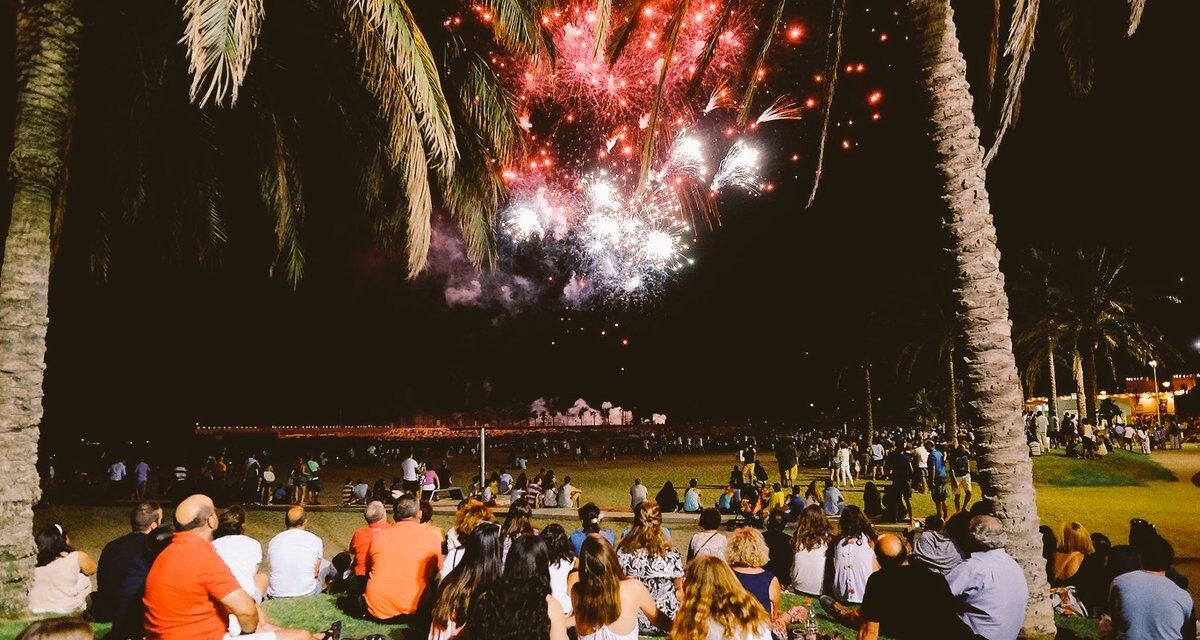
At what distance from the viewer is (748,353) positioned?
258 feet

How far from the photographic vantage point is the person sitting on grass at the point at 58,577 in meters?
7.19

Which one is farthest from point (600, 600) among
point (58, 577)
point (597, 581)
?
point (58, 577)

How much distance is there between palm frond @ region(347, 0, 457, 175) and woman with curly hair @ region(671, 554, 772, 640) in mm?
5080

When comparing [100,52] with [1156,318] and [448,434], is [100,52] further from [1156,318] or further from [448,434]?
[1156,318]

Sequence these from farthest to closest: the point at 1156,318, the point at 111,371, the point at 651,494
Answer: the point at 1156,318
the point at 111,371
the point at 651,494

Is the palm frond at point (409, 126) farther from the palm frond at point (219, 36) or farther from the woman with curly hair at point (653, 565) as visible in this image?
the woman with curly hair at point (653, 565)

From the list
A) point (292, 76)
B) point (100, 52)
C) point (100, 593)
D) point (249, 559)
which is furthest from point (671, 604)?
point (100, 52)

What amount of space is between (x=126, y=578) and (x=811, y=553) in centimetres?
718

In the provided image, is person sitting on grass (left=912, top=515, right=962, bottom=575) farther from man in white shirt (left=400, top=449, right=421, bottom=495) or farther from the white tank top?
man in white shirt (left=400, top=449, right=421, bottom=495)

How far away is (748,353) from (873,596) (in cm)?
7507

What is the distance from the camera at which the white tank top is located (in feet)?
25.5

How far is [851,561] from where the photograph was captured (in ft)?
25.7

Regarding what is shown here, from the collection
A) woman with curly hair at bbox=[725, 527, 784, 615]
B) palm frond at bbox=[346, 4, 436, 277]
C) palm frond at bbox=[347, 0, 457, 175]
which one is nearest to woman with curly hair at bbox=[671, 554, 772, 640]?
woman with curly hair at bbox=[725, 527, 784, 615]

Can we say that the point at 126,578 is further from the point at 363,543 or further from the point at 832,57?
the point at 832,57
